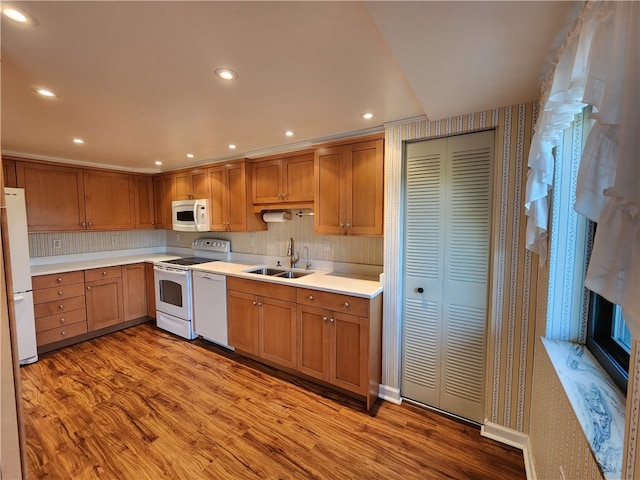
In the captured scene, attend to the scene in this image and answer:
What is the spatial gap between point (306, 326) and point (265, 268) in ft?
3.48

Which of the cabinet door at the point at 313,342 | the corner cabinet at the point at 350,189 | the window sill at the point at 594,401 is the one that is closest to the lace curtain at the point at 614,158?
the window sill at the point at 594,401

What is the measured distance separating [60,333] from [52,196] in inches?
64.9

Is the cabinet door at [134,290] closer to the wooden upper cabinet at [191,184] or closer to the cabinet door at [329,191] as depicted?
the wooden upper cabinet at [191,184]

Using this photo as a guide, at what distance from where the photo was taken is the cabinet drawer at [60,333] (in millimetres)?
3031

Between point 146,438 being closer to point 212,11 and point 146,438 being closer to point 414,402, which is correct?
point 414,402

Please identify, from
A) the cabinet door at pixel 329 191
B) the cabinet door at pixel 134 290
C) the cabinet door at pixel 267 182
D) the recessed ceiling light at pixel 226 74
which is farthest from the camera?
the cabinet door at pixel 134 290

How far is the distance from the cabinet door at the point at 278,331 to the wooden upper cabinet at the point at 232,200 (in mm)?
1019

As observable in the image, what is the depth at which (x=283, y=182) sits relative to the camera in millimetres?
2947

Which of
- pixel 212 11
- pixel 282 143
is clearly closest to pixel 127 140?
pixel 282 143

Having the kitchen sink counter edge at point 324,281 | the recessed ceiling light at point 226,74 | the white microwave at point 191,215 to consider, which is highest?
the recessed ceiling light at point 226,74

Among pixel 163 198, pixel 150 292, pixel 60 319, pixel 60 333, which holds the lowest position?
pixel 60 333

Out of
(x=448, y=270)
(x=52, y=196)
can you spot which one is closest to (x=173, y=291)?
(x=52, y=196)

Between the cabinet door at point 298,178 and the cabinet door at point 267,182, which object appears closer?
the cabinet door at point 298,178

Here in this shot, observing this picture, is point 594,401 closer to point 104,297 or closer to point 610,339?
point 610,339
